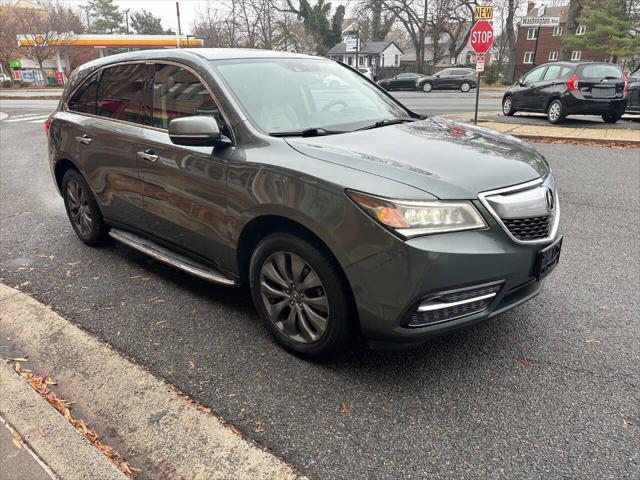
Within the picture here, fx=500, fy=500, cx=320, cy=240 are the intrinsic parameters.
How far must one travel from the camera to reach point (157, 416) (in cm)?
252

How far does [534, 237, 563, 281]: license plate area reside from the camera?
8.61 ft

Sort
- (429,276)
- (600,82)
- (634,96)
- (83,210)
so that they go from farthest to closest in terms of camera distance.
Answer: (634,96)
(600,82)
(83,210)
(429,276)

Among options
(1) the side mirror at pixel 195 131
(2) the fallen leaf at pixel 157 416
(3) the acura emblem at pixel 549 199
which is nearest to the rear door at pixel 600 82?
(3) the acura emblem at pixel 549 199

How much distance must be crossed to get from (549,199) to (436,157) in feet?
2.26

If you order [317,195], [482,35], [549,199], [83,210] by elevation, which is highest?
[482,35]

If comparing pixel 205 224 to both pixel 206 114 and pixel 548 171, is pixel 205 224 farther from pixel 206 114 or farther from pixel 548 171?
pixel 548 171

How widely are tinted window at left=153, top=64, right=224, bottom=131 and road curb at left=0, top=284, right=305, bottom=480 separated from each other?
Result: 1.61m

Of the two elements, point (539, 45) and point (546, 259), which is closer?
point (546, 259)

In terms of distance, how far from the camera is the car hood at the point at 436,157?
2.47 m

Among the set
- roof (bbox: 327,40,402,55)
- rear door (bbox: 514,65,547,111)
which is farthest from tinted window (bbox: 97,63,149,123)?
roof (bbox: 327,40,402,55)

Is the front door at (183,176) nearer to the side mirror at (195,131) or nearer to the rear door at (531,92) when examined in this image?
the side mirror at (195,131)

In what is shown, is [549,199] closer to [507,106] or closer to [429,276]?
[429,276]

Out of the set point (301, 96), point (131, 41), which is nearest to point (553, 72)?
point (301, 96)

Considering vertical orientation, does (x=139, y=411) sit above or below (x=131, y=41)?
below
